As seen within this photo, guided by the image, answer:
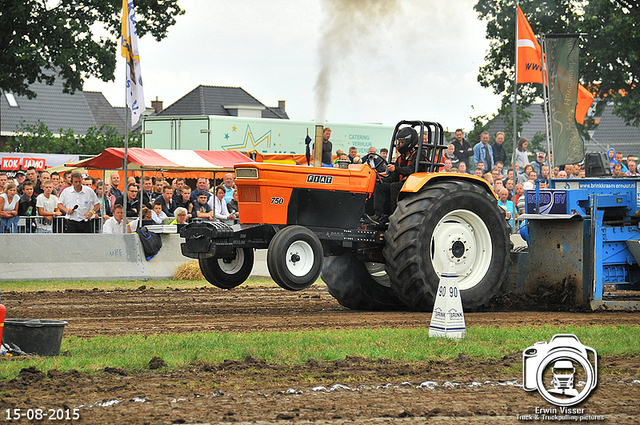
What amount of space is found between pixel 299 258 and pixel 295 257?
50mm

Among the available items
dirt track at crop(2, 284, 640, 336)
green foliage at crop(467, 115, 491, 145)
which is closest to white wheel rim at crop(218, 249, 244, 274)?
dirt track at crop(2, 284, 640, 336)

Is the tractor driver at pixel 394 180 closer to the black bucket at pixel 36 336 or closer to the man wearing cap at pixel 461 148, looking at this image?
the black bucket at pixel 36 336

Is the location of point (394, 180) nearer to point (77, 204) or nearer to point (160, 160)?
point (77, 204)

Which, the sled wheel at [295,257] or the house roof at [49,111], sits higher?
the house roof at [49,111]

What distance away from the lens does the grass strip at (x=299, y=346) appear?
6.16 m

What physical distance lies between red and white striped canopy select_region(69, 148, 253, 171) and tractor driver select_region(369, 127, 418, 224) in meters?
8.31

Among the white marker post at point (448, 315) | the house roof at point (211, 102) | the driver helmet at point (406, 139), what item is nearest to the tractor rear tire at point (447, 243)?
the driver helmet at point (406, 139)

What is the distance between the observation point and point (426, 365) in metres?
6.18

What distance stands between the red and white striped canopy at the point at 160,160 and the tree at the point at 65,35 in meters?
6.19

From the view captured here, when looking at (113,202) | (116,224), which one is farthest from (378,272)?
(113,202)

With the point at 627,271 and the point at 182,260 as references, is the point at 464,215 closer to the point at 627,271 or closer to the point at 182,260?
the point at 627,271

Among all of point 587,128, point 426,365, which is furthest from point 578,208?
point 587,128

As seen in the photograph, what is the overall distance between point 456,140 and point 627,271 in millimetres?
9087

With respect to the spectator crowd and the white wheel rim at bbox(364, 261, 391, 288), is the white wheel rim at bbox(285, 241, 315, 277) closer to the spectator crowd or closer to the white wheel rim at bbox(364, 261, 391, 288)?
the white wheel rim at bbox(364, 261, 391, 288)
